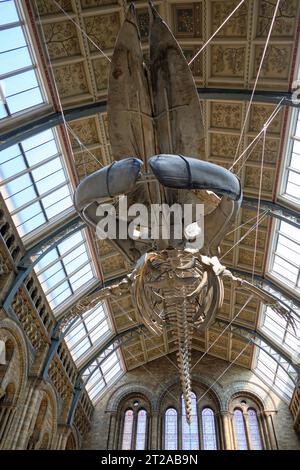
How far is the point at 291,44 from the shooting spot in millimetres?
9312

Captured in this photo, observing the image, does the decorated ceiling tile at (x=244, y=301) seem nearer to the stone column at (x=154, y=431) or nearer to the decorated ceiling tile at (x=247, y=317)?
the decorated ceiling tile at (x=247, y=317)

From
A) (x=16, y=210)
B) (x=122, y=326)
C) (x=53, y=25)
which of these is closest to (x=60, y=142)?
(x=16, y=210)

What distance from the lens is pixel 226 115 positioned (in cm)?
1171

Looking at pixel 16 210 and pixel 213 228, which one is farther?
pixel 16 210

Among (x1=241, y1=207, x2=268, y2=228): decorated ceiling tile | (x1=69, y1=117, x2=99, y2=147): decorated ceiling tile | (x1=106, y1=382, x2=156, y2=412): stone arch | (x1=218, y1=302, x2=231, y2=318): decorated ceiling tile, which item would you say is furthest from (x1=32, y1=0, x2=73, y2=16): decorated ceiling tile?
(x1=106, y1=382, x2=156, y2=412): stone arch

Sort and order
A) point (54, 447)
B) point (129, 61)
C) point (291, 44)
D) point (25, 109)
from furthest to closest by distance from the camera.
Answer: point (54, 447)
point (25, 109)
point (291, 44)
point (129, 61)

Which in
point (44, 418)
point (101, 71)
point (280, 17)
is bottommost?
point (44, 418)

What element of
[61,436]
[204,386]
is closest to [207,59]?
[61,436]

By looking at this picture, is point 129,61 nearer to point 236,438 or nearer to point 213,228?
point 213,228

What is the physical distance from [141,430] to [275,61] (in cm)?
1820

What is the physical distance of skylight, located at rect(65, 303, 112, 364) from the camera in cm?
1686

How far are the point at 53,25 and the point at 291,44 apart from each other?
251 inches

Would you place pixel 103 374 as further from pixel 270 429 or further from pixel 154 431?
pixel 270 429

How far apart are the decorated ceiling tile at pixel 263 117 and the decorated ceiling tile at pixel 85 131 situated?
525cm
